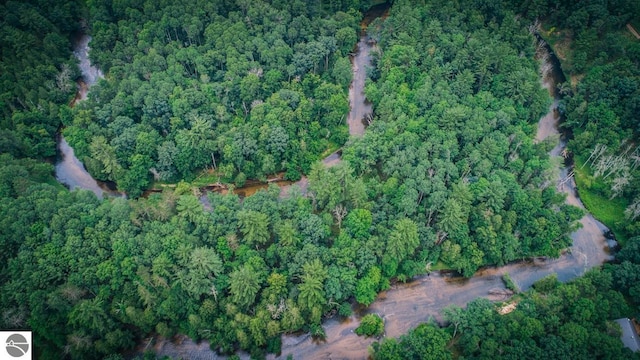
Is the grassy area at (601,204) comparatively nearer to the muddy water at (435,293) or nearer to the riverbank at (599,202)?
the riverbank at (599,202)

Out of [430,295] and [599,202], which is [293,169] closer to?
[430,295]

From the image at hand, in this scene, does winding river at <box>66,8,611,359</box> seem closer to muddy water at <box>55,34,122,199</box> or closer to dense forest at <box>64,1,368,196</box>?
muddy water at <box>55,34,122,199</box>

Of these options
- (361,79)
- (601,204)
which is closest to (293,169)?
(361,79)

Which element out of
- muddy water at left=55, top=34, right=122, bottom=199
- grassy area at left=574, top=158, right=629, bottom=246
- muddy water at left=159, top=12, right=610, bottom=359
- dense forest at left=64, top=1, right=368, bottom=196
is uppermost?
dense forest at left=64, top=1, right=368, bottom=196

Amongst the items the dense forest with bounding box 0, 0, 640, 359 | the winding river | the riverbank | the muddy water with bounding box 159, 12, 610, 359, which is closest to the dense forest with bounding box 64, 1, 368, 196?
the dense forest with bounding box 0, 0, 640, 359

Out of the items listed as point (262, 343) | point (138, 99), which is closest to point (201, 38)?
point (138, 99)

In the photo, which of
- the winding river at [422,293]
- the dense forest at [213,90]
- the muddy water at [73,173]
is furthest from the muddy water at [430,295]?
the muddy water at [73,173]
